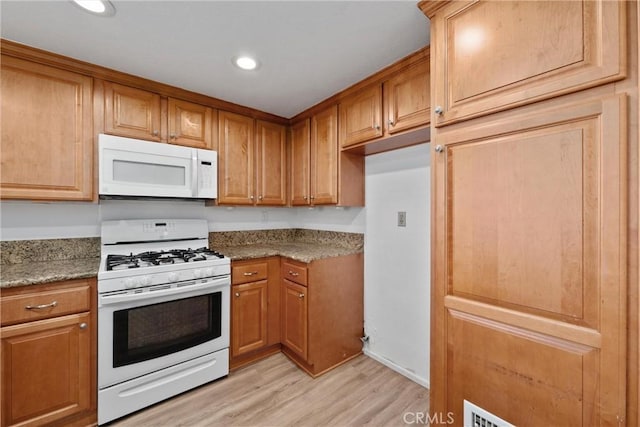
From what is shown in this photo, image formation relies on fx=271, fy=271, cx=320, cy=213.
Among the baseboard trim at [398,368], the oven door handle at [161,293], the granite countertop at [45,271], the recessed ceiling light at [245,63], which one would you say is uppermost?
the recessed ceiling light at [245,63]

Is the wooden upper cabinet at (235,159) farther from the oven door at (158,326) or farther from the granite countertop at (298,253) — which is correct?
the oven door at (158,326)

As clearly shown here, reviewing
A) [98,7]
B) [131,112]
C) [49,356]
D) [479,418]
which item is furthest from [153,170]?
[479,418]

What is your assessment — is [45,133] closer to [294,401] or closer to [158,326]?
[158,326]

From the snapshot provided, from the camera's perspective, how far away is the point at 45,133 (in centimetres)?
174

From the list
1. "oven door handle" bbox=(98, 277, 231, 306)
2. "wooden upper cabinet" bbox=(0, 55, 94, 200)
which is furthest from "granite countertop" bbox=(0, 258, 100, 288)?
"wooden upper cabinet" bbox=(0, 55, 94, 200)

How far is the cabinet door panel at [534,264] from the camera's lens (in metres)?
0.83

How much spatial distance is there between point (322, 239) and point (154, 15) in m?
2.15

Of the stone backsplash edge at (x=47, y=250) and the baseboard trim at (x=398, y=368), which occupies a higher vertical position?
the stone backsplash edge at (x=47, y=250)

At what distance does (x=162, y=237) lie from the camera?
2.31m

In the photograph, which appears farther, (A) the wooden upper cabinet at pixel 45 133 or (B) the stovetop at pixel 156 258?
(B) the stovetop at pixel 156 258

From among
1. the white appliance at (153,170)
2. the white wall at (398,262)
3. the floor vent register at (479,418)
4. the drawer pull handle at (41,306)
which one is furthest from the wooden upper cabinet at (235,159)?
the floor vent register at (479,418)

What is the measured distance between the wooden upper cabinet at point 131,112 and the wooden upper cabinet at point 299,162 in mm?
1211

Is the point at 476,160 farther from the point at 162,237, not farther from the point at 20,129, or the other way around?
the point at 20,129

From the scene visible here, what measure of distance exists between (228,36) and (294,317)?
2.03 metres
